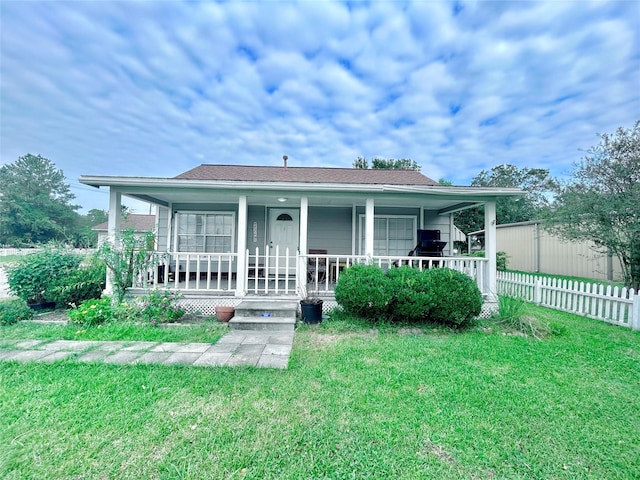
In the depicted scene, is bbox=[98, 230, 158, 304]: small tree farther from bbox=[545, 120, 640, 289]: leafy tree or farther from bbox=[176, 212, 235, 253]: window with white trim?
bbox=[545, 120, 640, 289]: leafy tree

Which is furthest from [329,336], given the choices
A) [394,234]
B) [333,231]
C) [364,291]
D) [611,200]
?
[611,200]

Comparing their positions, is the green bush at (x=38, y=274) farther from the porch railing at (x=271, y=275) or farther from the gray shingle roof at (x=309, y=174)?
the gray shingle roof at (x=309, y=174)

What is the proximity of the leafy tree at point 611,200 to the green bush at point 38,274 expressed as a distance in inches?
473

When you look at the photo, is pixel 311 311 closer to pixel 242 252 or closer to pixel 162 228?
pixel 242 252

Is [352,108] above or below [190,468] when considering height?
above

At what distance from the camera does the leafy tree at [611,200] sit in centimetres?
617

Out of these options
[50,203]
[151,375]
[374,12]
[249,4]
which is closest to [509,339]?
[151,375]

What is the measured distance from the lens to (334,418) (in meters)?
2.32

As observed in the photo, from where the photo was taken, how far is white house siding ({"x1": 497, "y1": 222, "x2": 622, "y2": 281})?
10.1 meters

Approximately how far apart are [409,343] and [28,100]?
12928 mm

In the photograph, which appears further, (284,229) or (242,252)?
(284,229)

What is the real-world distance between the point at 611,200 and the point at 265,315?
8104mm

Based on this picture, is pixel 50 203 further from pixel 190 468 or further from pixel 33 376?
pixel 190 468

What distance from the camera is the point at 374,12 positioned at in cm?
704
